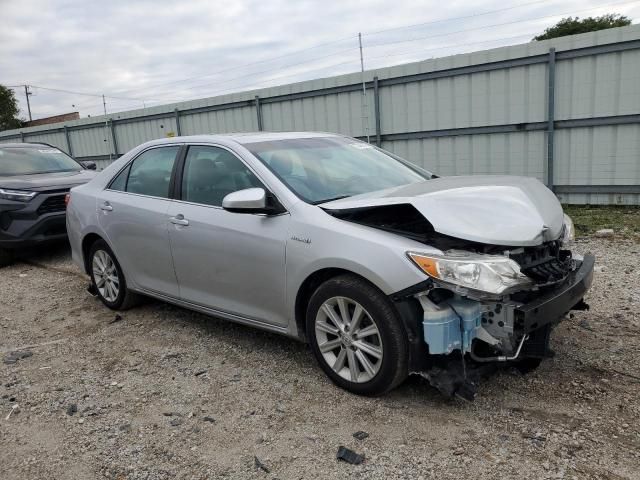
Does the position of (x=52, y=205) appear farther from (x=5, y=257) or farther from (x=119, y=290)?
(x=119, y=290)

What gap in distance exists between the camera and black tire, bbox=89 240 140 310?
16.4ft

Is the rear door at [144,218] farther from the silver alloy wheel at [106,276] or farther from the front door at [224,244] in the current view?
the silver alloy wheel at [106,276]

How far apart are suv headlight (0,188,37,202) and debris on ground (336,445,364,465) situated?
6.16 meters

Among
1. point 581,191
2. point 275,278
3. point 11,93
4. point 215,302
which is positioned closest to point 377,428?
point 275,278

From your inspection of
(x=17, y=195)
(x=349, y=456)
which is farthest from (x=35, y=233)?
(x=349, y=456)

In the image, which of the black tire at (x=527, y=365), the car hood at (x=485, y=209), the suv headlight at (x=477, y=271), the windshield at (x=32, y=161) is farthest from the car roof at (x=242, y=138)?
the windshield at (x=32, y=161)

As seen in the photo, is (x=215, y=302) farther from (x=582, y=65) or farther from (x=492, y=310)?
(x=582, y=65)

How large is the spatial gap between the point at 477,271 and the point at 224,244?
1812mm

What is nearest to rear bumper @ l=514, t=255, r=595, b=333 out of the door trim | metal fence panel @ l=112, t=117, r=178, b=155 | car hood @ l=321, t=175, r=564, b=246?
car hood @ l=321, t=175, r=564, b=246

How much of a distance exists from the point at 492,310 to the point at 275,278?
1.39 m

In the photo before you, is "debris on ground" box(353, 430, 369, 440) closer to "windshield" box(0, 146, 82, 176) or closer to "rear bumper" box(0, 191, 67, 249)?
"rear bumper" box(0, 191, 67, 249)

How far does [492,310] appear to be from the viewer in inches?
114

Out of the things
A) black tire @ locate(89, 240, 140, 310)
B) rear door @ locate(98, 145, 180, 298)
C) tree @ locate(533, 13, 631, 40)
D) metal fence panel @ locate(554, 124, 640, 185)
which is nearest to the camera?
rear door @ locate(98, 145, 180, 298)

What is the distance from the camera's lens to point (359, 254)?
306cm
